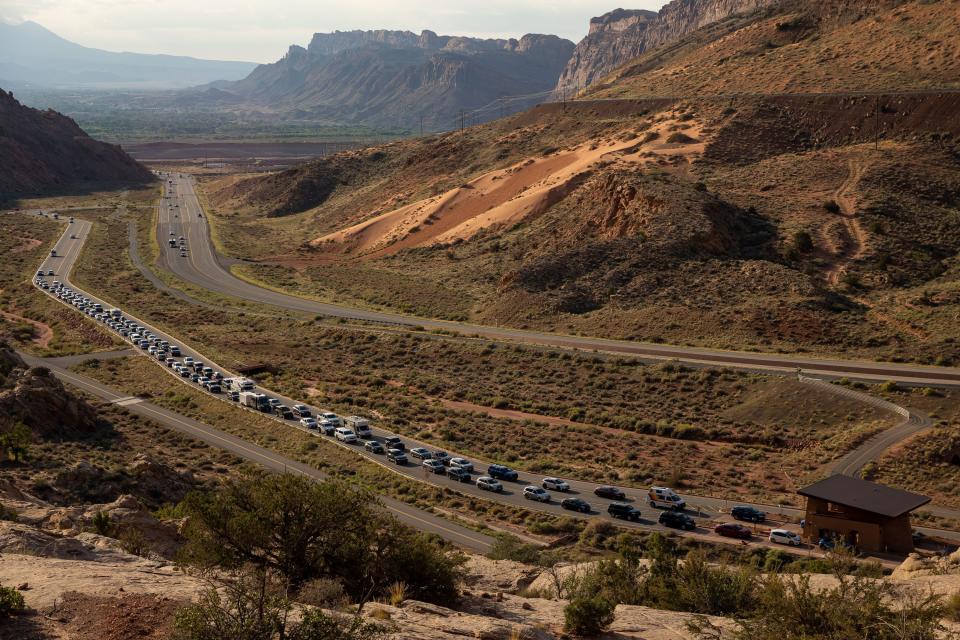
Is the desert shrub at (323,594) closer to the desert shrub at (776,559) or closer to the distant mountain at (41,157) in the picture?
the desert shrub at (776,559)

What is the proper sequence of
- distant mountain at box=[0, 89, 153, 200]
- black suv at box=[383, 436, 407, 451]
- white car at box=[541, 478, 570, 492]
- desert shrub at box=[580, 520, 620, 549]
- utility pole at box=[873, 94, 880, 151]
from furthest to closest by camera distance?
1. distant mountain at box=[0, 89, 153, 200]
2. utility pole at box=[873, 94, 880, 151]
3. black suv at box=[383, 436, 407, 451]
4. white car at box=[541, 478, 570, 492]
5. desert shrub at box=[580, 520, 620, 549]

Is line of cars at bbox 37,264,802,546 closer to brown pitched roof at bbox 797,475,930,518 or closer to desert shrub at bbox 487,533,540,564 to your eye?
brown pitched roof at bbox 797,475,930,518

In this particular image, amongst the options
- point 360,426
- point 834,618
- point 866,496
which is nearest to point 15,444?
point 360,426

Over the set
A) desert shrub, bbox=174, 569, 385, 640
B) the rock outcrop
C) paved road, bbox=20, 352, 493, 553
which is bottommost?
paved road, bbox=20, 352, 493, 553

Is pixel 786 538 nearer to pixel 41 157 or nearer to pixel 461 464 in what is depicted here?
pixel 461 464

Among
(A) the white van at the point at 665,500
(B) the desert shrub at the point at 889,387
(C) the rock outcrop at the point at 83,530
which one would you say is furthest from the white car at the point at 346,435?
(B) the desert shrub at the point at 889,387

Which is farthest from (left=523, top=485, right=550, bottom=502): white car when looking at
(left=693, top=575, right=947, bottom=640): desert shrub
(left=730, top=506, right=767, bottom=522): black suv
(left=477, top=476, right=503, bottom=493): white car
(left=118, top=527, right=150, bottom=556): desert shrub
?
(left=693, top=575, right=947, bottom=640): desert shrub
